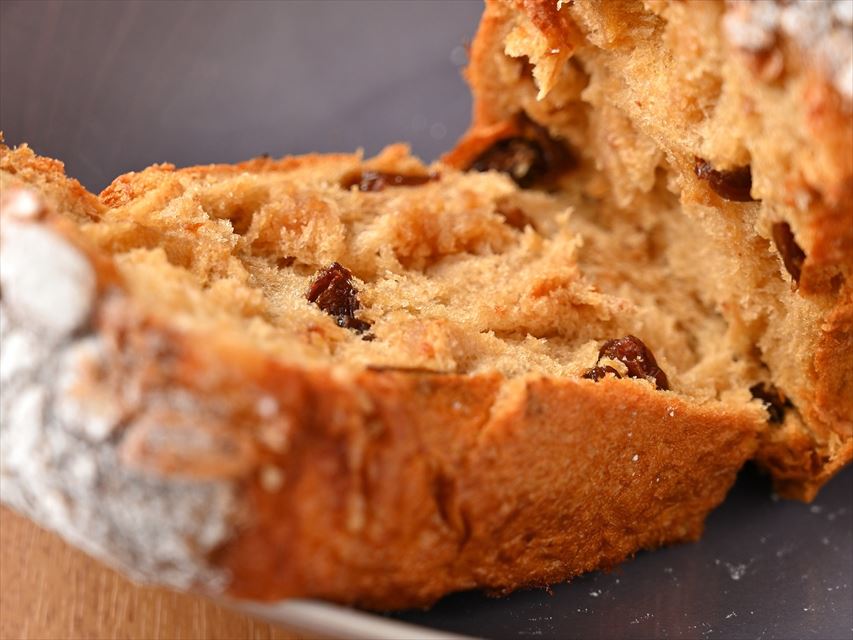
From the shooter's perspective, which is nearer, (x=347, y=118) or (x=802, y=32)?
(x=802, y=32)

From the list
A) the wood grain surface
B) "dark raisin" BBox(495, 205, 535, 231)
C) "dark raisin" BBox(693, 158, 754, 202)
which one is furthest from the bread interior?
the wood grain surface

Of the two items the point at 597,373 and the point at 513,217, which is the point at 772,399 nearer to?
the point at 597,373

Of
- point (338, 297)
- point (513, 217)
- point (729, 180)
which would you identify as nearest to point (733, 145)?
point (729, 180)

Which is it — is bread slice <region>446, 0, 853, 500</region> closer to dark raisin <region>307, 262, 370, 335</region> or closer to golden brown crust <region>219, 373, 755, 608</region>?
golden brown crust <region>219, 373, 755, 608</region>

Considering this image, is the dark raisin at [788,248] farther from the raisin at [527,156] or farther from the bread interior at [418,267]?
the raisin at [527,156]

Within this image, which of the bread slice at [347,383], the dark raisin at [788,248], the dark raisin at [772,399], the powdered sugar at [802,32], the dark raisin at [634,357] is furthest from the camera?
the dark raisin at [772,399]

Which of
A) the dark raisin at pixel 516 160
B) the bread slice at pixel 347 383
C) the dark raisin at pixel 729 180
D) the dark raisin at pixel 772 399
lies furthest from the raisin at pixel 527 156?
the dark raisin at pixel 772 399
